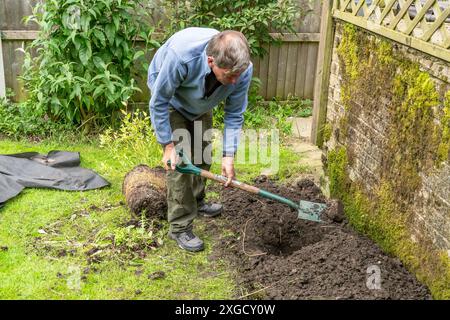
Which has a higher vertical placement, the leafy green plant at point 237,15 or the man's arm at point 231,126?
the leafy green plant at point 237,15

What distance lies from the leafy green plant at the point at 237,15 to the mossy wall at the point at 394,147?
1.92 metres

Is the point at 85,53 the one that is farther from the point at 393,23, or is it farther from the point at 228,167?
the point at 393,23

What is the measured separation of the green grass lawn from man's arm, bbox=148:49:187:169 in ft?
2.42

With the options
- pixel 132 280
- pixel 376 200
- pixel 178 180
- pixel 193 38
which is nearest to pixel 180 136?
pixel 178 180

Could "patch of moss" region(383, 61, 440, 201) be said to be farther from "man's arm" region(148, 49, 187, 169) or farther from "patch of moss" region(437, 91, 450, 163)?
"man's arm" region(148, 49, 187, 169)

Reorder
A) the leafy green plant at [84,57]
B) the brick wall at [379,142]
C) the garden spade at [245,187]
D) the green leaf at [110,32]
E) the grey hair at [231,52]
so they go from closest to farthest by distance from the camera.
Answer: the grey hair at [231,52], the brick wall at [379,142], the garden spade at [245,187], the leafy green plant at [84,57], the green leaf at [110,32]

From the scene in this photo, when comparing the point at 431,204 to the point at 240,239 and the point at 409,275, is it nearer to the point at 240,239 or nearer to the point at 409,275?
the point at 409,275

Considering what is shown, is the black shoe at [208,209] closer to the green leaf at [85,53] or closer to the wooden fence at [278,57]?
the green leaf at [85,53]

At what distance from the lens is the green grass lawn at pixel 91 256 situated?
136 inches

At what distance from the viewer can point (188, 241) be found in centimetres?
396

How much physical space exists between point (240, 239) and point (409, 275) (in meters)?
1.24

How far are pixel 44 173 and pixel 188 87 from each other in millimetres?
2220

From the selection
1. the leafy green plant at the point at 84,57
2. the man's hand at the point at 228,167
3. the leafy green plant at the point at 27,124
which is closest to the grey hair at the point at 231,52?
the man's hand at the point at 228,167

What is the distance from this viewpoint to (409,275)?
135 inches
